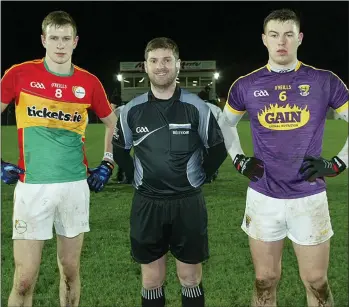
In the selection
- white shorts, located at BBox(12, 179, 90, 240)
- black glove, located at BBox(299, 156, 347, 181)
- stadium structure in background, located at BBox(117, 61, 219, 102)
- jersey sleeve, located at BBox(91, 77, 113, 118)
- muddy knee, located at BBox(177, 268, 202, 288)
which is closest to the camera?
black glove, located at BBox(299, 156, 347, 181)

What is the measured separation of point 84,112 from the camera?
13.1ft

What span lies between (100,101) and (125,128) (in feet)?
1.34

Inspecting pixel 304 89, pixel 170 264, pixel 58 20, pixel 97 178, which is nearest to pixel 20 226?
pixel 97 178

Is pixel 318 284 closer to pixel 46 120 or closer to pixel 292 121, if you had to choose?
pixel 292 121

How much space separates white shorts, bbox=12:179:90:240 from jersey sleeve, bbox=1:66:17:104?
0.62m

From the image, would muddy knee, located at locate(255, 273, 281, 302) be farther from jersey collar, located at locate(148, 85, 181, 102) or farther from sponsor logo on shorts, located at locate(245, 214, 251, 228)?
jersey collar, located at locate(148, 85, 181, 102)

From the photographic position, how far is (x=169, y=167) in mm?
3738

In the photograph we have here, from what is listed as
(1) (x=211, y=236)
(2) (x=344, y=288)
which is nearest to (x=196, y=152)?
(2) (x=344, y=288)

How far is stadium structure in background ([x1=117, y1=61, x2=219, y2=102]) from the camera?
1654 inches

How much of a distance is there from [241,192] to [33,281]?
7219mm

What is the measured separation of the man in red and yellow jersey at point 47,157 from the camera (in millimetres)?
3746

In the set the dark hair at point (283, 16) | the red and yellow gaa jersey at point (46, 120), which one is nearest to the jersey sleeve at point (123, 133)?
the red and yellow gaa jersey at point (46, 120)

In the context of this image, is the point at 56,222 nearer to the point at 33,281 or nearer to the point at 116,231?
the point at 33,281

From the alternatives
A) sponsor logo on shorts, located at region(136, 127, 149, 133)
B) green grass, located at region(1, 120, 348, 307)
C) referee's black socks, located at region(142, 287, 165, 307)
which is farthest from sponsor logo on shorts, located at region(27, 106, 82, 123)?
green grass, located at region(1, 120, 348, 307)
